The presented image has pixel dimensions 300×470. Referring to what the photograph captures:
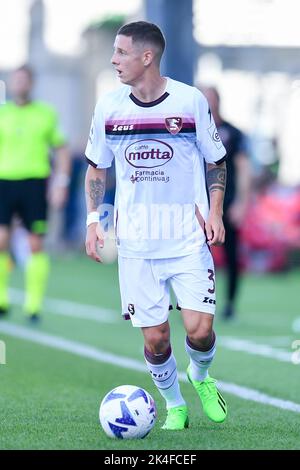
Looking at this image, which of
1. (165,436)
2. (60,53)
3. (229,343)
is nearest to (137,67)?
(165,436)

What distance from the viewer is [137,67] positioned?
20.5ft

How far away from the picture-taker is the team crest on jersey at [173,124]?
6.23 m

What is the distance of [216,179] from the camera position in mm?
6473

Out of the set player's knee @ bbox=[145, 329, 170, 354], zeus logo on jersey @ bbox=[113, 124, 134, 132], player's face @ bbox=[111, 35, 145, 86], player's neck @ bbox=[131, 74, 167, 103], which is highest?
player's face @ bbox=[111, 35, 145, 86]

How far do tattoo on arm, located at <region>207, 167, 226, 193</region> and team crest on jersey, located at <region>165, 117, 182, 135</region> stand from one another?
A: 14.5 inches

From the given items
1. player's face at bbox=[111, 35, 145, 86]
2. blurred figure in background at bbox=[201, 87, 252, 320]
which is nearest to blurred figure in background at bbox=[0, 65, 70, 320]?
blurred figure in background at bbox=[201, 87, 252, 320]

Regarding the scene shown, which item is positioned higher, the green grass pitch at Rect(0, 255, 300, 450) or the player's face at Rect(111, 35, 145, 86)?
the player's face at Rect(111, 35, 145, 86)

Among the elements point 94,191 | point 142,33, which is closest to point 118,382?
point 94,191

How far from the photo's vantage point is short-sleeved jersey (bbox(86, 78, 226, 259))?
6242 mm

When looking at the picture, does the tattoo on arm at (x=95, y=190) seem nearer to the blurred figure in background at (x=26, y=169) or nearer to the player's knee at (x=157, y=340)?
the player's knee at (x=157, y=340)

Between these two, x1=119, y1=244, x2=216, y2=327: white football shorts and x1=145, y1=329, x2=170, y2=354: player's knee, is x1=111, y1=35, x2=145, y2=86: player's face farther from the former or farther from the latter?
x1=145, y1=329, x2=170, y2=354: player's knee

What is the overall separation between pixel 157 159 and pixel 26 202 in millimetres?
5897

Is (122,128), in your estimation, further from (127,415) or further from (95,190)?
(127,415)
